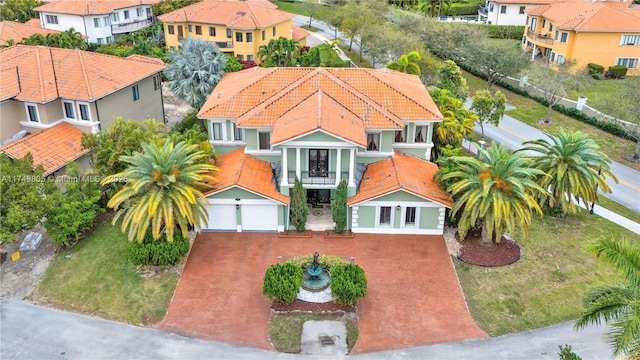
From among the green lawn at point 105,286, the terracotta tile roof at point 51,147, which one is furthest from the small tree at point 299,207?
the terracotta tile roof at point 51,147

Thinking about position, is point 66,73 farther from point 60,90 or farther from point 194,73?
point 194,73

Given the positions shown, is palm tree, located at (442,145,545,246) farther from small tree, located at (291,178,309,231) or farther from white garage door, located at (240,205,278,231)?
white garage door, located at (240,205,278,231)

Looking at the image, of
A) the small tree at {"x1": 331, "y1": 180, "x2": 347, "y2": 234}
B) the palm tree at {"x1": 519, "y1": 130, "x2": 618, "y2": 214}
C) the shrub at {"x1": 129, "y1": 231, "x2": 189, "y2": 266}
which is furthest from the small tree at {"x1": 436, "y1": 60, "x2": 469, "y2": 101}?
the shrub at {"x1": 129, "y1": 231, "x2": 189, "y2": 266}

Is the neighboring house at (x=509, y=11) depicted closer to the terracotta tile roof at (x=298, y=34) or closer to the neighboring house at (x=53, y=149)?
the terracotta tile roof at (x=298, y=34)

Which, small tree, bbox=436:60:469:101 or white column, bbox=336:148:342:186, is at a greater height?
small tree, bbox=436:60:469:101

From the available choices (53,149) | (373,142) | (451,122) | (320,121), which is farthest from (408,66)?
(53,149)

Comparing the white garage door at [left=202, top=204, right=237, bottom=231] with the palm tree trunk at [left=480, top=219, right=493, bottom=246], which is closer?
the palm tree trunk at [left=480, top=219, right=493, bottom=246]

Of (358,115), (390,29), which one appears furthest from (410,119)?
(390,29)

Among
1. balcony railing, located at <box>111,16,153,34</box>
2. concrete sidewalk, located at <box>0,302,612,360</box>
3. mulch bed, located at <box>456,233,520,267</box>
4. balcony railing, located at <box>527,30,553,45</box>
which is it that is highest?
balcony railing, located at <box>111,16,153,34</box>
